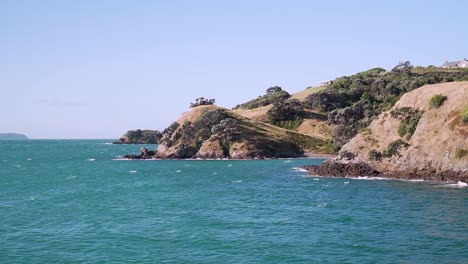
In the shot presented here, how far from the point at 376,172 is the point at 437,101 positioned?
59.9 ft

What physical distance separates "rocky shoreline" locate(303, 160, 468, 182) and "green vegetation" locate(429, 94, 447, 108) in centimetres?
1466

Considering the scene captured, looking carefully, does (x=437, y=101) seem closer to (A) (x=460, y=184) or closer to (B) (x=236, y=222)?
(A) (x=460, y=184)

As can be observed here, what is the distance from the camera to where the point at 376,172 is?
9406cm

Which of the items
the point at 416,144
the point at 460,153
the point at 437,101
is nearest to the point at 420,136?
the point at 416,144

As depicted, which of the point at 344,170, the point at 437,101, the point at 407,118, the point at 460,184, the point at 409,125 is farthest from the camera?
the point at 344,170

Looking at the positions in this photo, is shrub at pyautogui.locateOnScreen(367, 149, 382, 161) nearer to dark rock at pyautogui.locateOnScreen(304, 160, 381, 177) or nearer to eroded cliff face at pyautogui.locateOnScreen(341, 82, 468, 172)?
eroded cliff face at pyautogui.locateOnScreen(341, 82, 468, 172)

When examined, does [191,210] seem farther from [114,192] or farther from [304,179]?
[304,179]

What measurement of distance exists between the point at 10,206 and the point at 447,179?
6858 cm

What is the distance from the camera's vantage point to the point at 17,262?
40281 millimetres

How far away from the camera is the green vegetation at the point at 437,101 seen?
94206 mm

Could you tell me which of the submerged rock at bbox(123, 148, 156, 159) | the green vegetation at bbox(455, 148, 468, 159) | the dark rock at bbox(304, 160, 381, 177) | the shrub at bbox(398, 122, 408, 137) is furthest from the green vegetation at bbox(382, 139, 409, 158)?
the submerged rock at bbox(123, 148, 156, 159)

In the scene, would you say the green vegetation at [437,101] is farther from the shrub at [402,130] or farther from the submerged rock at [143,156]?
the submerged rock at [143,156]

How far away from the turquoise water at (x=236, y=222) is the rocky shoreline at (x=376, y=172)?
15.9 ft

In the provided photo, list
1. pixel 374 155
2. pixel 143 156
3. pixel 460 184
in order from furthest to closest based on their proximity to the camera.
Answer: pixel 143 156 → pixel 374 155 → pixel 460 184
